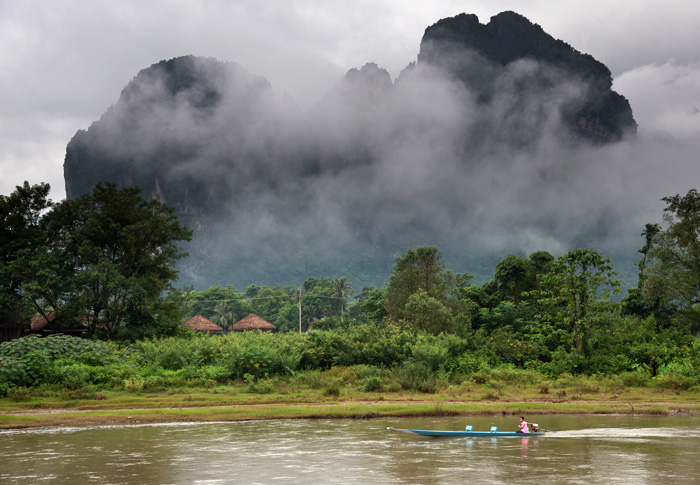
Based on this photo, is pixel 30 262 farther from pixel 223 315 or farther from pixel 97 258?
pixel 223 315

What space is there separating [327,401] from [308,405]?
101cm

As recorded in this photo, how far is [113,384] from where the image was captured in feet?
76.7

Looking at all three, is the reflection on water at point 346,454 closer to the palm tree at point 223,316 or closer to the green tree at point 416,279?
the green tree at point 416,279

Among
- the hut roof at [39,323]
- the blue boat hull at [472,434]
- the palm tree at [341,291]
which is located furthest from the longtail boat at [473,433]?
the palm tree at [341,291]

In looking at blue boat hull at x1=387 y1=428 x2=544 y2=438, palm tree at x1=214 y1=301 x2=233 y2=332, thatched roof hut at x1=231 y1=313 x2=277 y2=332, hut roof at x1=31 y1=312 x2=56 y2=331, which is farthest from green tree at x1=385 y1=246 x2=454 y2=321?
palm tree at x1=214 y1=301 x2=233 y2=332

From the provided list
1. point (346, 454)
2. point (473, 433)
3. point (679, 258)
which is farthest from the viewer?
point (679, 258)

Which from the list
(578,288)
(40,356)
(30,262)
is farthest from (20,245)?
(578,288)

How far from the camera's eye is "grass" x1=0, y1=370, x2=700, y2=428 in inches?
747

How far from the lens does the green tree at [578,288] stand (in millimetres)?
27500

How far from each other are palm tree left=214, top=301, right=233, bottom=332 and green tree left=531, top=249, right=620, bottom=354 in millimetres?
61231

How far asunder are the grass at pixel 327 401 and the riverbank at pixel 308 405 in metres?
0.03

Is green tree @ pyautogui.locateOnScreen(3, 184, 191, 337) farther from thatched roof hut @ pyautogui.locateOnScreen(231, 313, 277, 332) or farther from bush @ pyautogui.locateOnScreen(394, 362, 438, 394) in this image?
thatched roof hut @ pyautogui.locateOnScreen(231, 313, 277, 332)

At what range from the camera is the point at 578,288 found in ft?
90.9

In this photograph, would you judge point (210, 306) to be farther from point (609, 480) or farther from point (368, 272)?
point (368, 272)
